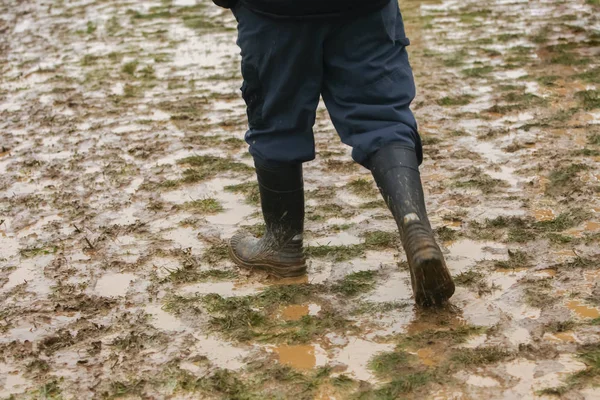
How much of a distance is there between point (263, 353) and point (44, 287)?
3.43ft

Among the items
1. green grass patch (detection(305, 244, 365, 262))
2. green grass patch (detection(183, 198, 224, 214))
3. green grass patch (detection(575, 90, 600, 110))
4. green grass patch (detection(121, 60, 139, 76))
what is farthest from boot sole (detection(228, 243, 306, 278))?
green grass patch (detection(121, 60, 139, 76))

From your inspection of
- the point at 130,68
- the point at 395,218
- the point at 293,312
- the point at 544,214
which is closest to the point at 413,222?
the point at 395,218

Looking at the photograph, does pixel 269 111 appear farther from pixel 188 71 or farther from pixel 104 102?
pixel 188 71

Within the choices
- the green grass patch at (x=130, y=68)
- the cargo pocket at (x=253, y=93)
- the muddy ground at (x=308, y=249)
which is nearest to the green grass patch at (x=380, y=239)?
the muddy ground at (x=308, y=249)

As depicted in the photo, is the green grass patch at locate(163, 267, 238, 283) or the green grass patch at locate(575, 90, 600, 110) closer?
the green grass patch at locate(163, 267, 238, 283)

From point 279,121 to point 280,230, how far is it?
1.58 feet

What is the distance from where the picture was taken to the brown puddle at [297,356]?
256 centimetres

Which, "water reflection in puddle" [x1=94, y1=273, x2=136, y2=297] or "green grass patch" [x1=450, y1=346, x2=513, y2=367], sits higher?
"green grass patch" [x1=450, y1=346, x2=513, y2=367]

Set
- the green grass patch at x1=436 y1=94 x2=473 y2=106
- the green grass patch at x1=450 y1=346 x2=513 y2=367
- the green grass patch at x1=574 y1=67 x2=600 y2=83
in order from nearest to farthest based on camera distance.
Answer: the green grass patch at x1=450 y1=346 x2=513 y2=367, the green grass patch at x1=436 y1=94 x2=473 y2=106, the green grass patch at x1=574 y1=67 x2=600 y2=83

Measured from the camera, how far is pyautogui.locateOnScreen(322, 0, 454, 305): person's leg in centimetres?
273

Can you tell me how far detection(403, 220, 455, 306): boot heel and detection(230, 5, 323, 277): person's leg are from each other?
1.74 feet

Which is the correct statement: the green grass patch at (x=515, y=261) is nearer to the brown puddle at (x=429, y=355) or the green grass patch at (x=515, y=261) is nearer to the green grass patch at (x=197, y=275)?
the brown puddle at (x=429, y=355)

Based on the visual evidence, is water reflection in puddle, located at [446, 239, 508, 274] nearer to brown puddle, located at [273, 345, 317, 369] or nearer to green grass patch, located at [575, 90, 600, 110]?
brown puddle, located at [273, 345, 317, 369]

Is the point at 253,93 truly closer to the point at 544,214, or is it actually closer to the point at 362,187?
the point at 362,187
